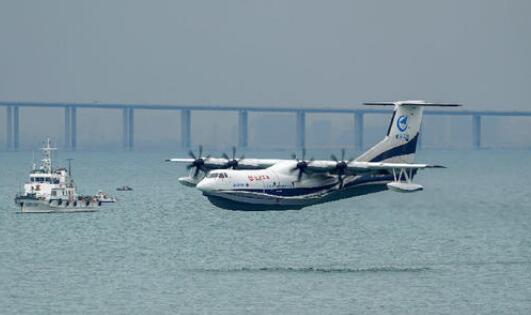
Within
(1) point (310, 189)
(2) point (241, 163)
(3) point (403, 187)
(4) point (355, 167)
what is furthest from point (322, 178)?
(2) point (241, 163)

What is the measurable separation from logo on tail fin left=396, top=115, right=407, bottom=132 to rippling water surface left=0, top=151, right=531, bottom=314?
5.46 metres

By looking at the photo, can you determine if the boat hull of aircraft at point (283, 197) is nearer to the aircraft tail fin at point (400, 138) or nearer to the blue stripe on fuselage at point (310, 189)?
the blue stripe on fuselage at point (310, 189)

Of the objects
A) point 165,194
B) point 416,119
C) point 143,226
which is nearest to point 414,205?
point 416,119

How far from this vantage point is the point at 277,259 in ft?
347

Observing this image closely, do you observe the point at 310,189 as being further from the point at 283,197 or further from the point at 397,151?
the point at 397,151

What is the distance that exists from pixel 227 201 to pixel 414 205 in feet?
53.7

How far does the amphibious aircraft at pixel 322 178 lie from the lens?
110500 millimetres

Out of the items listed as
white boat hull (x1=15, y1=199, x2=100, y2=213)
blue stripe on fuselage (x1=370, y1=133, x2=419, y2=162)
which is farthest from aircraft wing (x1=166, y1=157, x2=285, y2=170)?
white boat hull (x1=15, y1=199, x2=100, y2=213)

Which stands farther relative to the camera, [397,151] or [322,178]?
[397,151]

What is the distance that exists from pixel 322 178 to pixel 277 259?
35.1 feet

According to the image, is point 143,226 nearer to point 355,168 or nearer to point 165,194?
point 355,168

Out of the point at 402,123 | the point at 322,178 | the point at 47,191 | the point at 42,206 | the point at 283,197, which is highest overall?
the point at 402,123

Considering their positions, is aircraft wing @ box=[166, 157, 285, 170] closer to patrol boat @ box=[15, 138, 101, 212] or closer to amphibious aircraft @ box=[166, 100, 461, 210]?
amphibious aircraft @ box=[166, 100, 461, 210]

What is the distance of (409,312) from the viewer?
8312 cm
